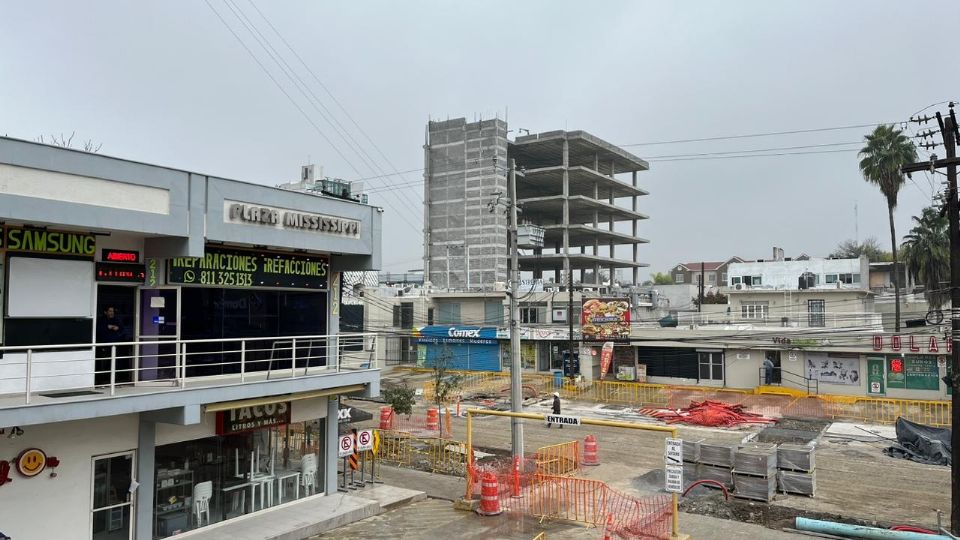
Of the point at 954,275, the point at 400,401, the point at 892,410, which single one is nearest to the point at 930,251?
the point at 892,410

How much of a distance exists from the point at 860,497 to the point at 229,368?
707 inches

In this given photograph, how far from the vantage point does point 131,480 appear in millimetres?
13297

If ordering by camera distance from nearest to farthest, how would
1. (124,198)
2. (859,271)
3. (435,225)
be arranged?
1. (124,198)
2. (859,271)
3. (435,225)

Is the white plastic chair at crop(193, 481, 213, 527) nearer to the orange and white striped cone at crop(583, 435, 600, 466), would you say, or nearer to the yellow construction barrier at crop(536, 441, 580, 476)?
the yellow construction barrier at crop(536, 441, 580, 476)

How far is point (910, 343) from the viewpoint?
35969 millimetres

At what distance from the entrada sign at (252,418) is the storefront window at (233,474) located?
0.22 m

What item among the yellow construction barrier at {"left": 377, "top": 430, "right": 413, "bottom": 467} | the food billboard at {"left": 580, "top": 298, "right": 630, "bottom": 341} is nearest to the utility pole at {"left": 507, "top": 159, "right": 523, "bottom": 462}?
the yellow construction barrier at {"left": 377, "top": 430, "right": 413, "bottom": 467}

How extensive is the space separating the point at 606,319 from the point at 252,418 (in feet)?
108

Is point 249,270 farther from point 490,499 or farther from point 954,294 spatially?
point 954,294

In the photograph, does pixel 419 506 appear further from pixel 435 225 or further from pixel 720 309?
pixel 435 225

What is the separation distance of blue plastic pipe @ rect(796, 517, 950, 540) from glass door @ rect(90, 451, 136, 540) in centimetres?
1447

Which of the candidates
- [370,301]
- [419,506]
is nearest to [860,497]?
[419,506]

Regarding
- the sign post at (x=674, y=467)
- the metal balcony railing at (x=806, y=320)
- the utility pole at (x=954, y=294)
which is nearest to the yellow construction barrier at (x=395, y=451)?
the sign post at (x=674, y=467)

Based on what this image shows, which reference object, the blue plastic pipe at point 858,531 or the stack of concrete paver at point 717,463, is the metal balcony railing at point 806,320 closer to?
the stack of concrete paver at point 717,463
